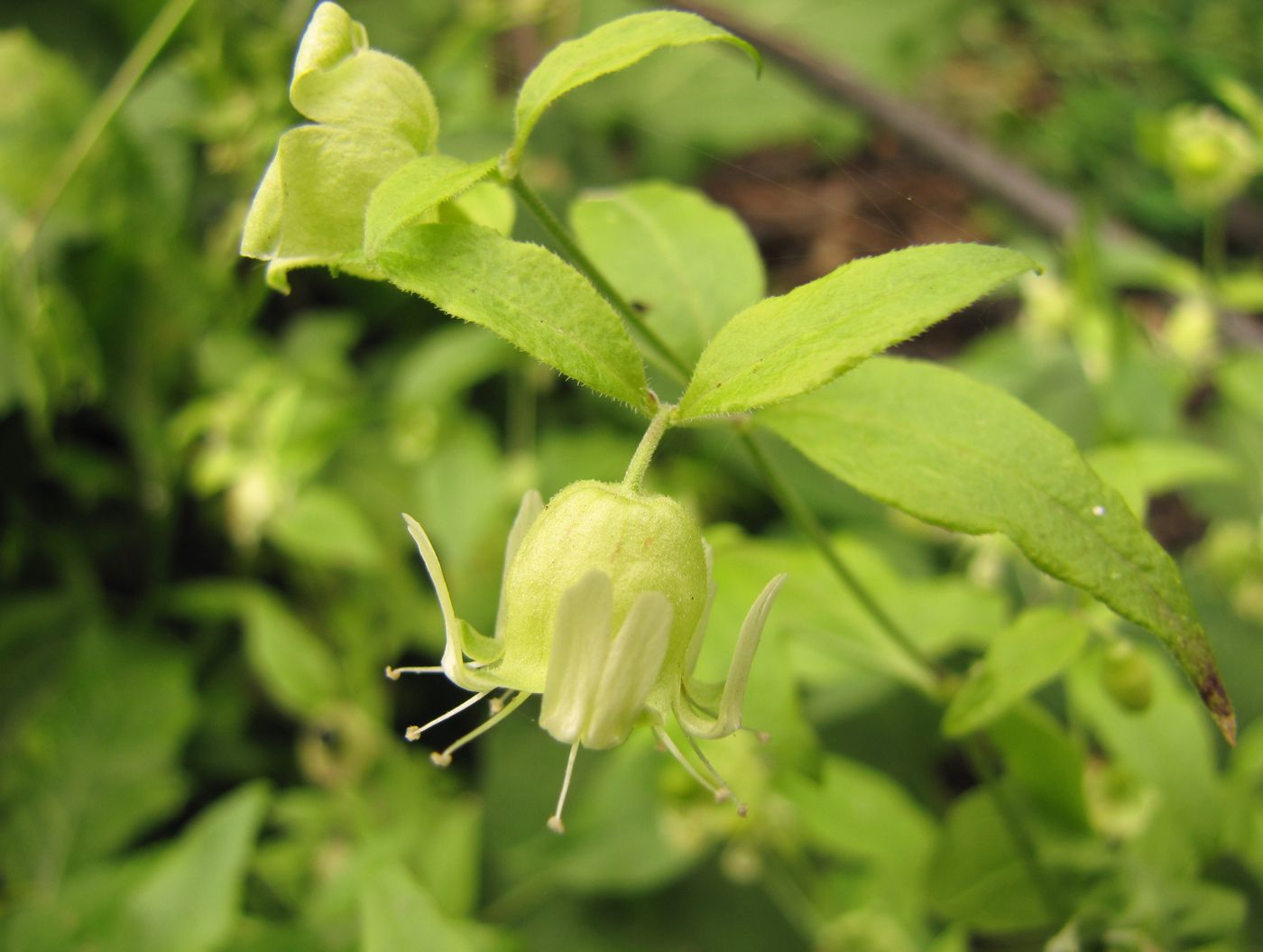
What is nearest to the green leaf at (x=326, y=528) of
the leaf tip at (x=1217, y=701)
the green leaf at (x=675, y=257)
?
the green leaf at (x=675, y=257)

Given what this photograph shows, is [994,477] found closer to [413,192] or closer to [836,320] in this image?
[836,320]

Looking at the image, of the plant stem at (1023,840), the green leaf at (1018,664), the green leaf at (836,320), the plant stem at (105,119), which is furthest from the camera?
the plant stem at (105,119)

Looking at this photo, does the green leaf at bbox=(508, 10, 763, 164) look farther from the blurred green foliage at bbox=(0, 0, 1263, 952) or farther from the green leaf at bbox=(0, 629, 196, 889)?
the green leaf at bbox=(0, 629, 196, 889)

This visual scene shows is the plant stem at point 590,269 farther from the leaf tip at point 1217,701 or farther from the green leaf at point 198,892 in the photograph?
the green leaf at point 198,892

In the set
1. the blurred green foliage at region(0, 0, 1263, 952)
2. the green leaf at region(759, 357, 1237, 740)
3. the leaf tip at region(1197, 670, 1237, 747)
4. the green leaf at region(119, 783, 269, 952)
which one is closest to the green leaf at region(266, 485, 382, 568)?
the blurred green foliage at region(0, 0, 1263, 952)

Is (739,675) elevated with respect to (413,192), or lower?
lower

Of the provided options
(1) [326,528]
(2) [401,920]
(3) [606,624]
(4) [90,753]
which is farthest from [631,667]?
(4) [90,753]

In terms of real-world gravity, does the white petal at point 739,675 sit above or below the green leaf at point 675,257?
below
